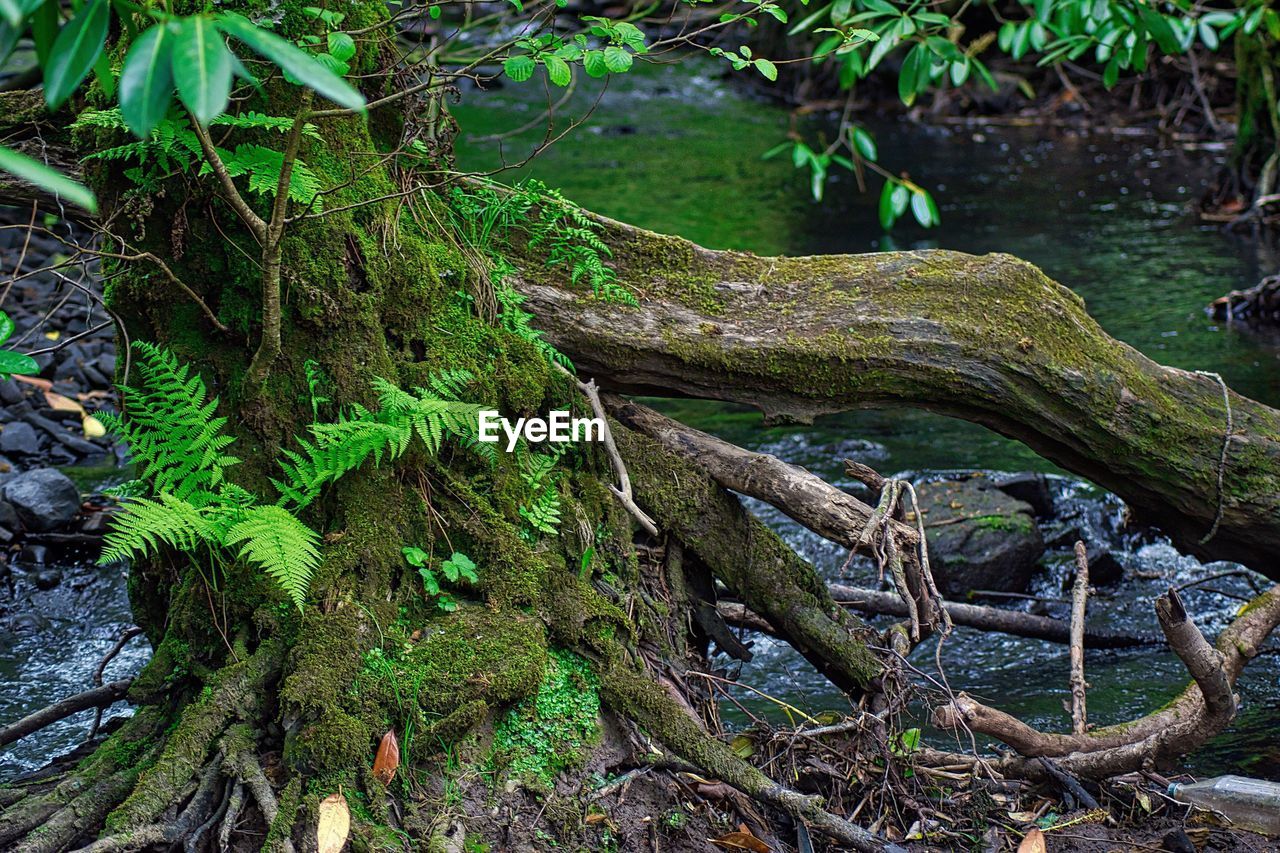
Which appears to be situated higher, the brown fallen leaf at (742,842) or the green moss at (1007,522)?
the brown fallen leaf at (742,842)

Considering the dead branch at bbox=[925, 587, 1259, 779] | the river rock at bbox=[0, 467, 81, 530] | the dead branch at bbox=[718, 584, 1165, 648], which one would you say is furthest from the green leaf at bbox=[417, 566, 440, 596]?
the river rock at bbox=[0, 467, 81, 530]

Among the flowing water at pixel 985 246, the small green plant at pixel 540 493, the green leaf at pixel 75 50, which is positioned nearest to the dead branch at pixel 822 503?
the small green plant at pixel 540 493

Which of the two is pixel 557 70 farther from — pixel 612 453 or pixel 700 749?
pixel 700 749

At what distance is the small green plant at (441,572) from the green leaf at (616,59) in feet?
4.89

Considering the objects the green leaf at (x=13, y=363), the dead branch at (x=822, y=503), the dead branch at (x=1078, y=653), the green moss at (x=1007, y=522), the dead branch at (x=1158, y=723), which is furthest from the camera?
the green moss at (x=1007, y=522)

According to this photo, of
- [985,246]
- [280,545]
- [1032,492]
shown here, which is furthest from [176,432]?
[985,246]

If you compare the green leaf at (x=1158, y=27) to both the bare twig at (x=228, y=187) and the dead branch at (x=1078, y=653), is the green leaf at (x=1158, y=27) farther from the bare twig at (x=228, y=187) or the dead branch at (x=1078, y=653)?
the bare twig at (x=228, y=187)

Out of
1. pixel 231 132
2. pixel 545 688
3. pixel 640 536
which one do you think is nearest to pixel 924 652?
pixel 640 536

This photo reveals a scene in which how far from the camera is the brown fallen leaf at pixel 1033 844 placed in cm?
347

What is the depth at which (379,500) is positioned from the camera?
3.40 m

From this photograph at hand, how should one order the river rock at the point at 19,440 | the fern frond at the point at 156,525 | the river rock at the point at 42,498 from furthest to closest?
the river rock at the point at 19,440
the river rock at the point at 42,498
the fern frond at the point at 156,525

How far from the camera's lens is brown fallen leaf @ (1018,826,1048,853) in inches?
137

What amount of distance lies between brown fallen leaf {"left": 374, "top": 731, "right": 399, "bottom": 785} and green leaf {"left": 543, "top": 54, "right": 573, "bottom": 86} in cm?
182

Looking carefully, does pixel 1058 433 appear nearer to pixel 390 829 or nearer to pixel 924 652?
pixel 924 652
